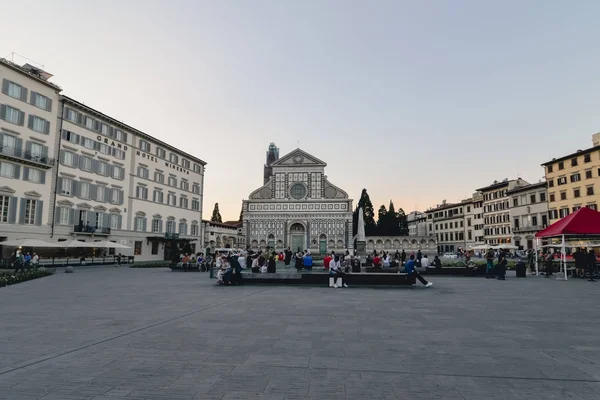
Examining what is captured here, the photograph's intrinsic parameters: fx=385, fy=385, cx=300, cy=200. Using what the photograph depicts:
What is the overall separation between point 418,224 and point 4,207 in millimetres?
94971

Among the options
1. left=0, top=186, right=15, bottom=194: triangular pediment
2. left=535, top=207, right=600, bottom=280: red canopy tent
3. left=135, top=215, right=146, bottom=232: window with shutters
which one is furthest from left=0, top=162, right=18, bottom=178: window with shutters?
left=535, top=207, right=600, bottom=280: red canopy tent

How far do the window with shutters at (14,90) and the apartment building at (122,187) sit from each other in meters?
4.00

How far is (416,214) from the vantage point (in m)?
113

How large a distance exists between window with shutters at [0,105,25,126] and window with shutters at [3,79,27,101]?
3.73 feet

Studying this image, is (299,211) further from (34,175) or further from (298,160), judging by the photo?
(34,175)

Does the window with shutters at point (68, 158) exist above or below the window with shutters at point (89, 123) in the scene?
below

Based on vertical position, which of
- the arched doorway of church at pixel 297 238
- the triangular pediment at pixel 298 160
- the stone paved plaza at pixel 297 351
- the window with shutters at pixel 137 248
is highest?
the triangular pediment at pixel 298 160

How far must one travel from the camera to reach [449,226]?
89000 millimetres

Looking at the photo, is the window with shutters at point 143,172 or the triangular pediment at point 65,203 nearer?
the triangular pediment at point 65,203

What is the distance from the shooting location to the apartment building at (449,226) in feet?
276

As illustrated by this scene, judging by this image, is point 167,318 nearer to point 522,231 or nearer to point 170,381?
point 170,381

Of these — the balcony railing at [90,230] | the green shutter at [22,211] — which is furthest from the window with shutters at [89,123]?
the green shutter at [22,211]

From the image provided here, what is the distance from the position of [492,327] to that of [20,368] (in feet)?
26.3

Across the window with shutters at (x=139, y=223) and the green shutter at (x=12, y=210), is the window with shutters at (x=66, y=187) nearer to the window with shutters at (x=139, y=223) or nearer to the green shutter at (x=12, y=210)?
the green shutter at (x=12, y=210)
